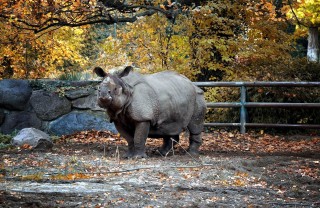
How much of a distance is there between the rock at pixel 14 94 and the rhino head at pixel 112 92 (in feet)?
15.5

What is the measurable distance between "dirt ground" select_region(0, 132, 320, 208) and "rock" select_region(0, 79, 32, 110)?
2.75m

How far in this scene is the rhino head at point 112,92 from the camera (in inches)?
384

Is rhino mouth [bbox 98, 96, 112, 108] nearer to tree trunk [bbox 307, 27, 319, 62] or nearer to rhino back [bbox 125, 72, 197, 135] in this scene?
rhino back [bbox 125, 72, 197, 135]

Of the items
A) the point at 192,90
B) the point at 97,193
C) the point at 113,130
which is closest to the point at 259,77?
the point at 113,130

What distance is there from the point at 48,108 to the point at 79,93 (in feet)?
2.44

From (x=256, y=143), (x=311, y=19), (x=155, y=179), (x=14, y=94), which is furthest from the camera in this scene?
(x=311, y=19)

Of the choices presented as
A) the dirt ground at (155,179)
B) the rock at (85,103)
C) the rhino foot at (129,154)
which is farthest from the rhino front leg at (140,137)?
the rock at (85,103)

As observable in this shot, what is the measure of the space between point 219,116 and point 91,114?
3.19 m

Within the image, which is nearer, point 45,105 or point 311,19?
point 45,105

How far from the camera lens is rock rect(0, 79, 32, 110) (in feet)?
46.9

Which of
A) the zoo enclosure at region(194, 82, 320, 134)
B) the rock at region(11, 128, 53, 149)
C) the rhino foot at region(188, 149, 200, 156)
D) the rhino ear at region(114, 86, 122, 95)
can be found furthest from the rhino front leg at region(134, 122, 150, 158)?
the zoo enclosure at region(194, 82, 320, 134)

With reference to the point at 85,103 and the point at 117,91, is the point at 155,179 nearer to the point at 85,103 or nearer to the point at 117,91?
the point at 117,91

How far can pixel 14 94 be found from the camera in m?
14.3

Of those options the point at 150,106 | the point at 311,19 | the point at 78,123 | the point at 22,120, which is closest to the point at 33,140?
the point at 150,106
